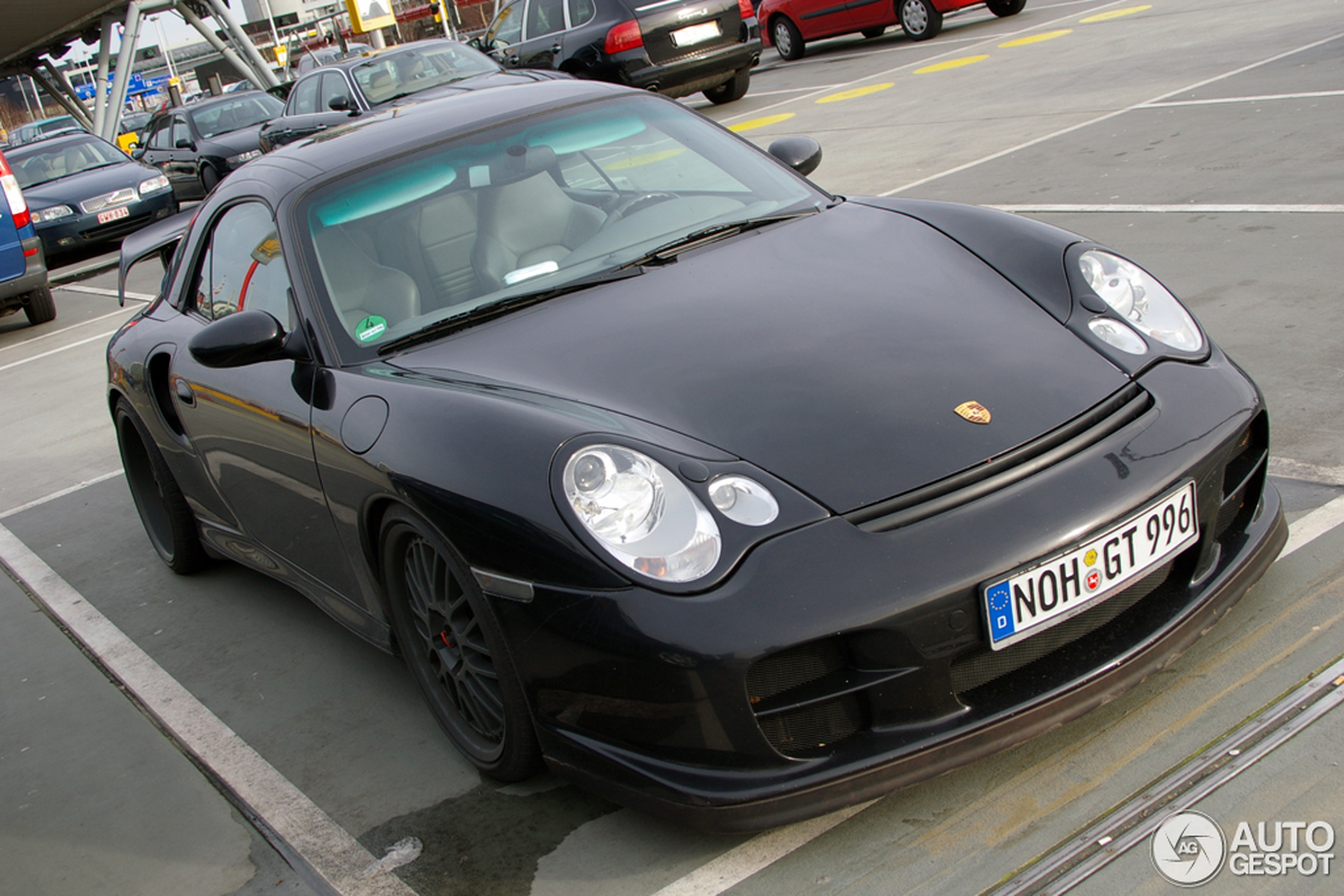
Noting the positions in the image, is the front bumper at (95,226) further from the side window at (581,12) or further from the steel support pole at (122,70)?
the steel support pole at (122,70)

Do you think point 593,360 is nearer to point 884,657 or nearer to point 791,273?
point 791,273

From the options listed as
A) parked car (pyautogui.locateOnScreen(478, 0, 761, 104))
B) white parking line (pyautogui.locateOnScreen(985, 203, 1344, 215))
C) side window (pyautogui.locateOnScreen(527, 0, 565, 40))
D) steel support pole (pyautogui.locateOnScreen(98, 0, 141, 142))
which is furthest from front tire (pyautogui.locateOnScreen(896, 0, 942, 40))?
steel support pole (pyautogui.locateOnScreen(98, 0, 141, 142))

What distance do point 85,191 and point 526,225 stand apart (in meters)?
14.7

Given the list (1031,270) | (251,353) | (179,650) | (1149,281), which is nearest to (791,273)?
(1031,270)

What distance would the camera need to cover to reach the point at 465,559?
264 cm

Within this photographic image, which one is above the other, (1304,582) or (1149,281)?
(1149,281)

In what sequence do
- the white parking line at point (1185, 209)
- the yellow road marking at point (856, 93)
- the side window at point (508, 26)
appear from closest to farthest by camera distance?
1. the white parking line at point (1185, 209)
2. the yellow road marking at point (856, 93)
3. the side window at point (508, 26)

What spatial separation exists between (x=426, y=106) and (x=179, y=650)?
6.27ft

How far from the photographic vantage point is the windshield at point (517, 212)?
3393mm

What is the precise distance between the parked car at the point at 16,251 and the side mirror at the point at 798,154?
9.20 metres

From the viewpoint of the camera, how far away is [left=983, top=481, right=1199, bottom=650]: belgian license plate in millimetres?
2352

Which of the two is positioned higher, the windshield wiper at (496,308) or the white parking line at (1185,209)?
the windshield wiper at (496,308)

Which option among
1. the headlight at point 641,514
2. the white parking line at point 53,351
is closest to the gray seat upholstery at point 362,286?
the headlight at point 641,514

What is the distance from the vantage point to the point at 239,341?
3.27 m
